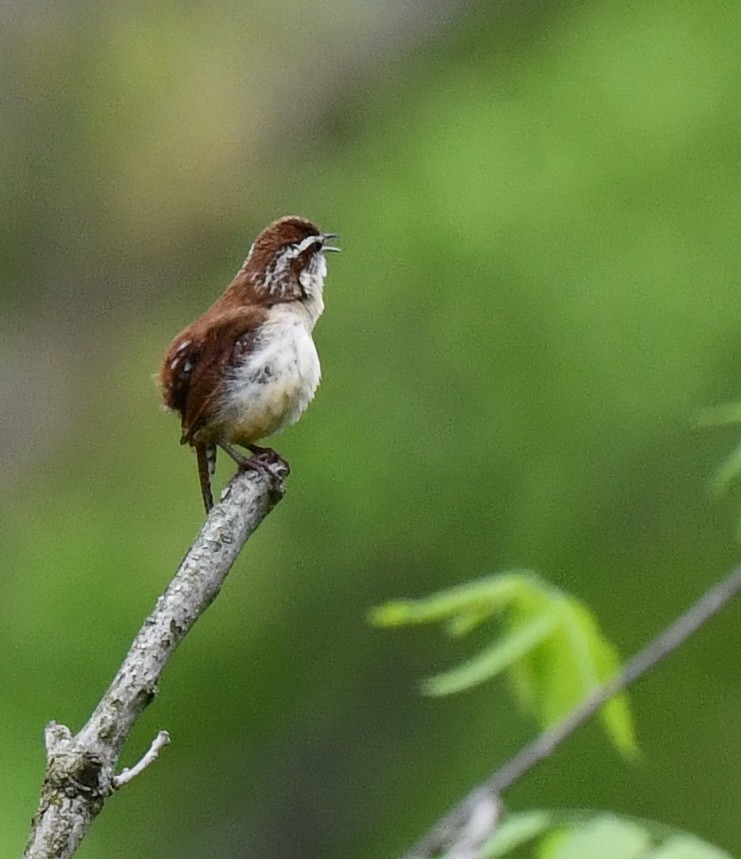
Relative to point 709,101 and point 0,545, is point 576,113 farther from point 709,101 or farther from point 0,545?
point 0,545

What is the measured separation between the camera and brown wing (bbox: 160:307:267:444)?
3.51 metres

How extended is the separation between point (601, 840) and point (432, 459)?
26.1 ft

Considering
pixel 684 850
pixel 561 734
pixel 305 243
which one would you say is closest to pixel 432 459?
pixel 305 243

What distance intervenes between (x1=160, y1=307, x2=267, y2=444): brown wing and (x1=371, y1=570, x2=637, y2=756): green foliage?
0.64m

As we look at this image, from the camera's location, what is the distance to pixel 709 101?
1012 centimetres

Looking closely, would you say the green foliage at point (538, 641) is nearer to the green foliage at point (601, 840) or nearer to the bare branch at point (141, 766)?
the green foliage at point (601, 840)

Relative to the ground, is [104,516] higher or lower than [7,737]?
higher

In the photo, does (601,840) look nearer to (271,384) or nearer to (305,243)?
(271,384)

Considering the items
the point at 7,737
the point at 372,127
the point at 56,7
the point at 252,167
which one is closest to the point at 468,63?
the point at 372,127

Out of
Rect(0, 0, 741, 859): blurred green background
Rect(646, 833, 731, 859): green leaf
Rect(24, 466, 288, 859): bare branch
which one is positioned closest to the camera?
Rect(24, 466, 288, 859): bare branch

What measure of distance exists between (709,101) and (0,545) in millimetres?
6135

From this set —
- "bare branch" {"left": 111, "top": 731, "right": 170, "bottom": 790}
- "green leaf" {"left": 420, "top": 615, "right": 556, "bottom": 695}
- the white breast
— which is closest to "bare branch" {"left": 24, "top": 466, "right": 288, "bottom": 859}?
"bare branch" {"left": 111, "top": 731, "right": 170, "bottom": 790}

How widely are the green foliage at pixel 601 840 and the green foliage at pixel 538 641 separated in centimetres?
47

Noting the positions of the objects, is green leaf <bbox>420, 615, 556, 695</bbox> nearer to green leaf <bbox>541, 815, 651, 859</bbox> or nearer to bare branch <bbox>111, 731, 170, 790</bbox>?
green leaf <bbox>541, 815, 651, 859</bbox>
